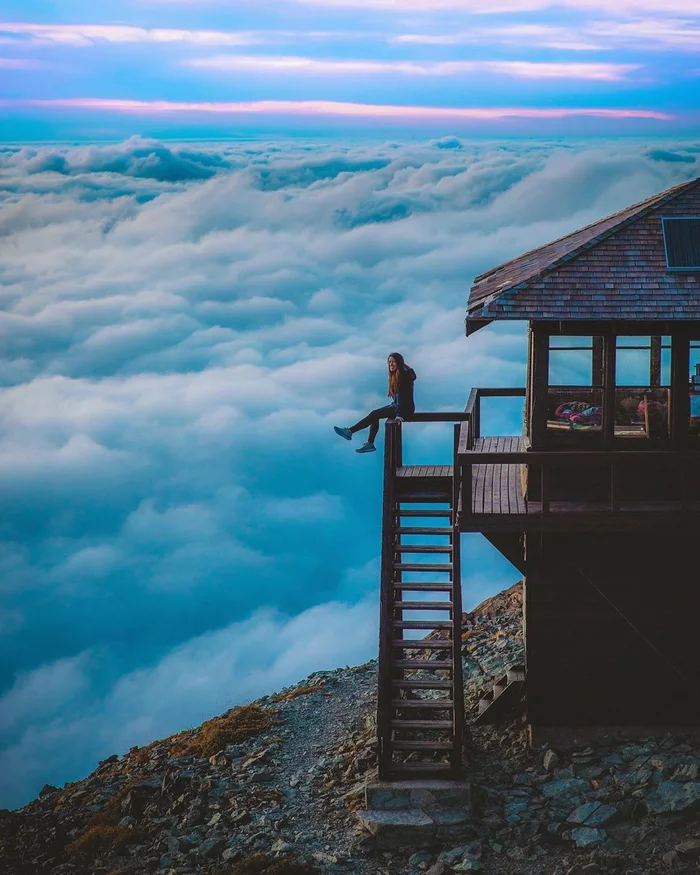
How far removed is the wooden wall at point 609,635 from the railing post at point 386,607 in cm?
249

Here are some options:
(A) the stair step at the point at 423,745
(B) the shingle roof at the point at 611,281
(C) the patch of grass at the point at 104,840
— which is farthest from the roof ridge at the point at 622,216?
(C) the patch of grass at the point at 104,840

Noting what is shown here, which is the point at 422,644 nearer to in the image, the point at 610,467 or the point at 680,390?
the point at 610,467

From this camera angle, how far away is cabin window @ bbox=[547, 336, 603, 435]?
18094mm

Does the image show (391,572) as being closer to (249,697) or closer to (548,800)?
(548,800)

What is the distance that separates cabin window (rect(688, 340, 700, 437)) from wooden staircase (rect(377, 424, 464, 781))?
4.30m

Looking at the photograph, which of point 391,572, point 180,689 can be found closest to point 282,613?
point 180,689

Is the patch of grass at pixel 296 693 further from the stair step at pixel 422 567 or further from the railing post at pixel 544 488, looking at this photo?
the railing post at pixel 544 488

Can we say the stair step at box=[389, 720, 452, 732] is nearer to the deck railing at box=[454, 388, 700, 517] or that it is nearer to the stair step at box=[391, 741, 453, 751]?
the stair step at box=[391, 741, 453, 751]

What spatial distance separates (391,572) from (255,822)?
4937 millimetres

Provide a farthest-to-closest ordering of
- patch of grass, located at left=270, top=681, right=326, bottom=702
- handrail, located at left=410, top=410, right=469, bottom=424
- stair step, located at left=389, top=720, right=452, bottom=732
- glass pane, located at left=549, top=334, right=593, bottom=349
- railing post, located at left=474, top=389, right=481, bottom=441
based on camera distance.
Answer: patch of grass, located at left=270, top=681, right=326, bottom=702 → railing post, located at left=474, top=389, right=481, bottom=441 → handrail, located at left=410, top=410, right=469, bottom=424 → glass pane, located at left=549, top=334, right=593, bottom=349 → stair step, located at left=389, top=720, right=452, bottom=732

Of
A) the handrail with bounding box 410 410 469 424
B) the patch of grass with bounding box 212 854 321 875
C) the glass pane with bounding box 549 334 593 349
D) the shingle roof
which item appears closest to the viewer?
the patch of grass with bounding box 212 854 321 875

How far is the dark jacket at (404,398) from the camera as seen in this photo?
784 inches

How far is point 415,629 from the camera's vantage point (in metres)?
18.1

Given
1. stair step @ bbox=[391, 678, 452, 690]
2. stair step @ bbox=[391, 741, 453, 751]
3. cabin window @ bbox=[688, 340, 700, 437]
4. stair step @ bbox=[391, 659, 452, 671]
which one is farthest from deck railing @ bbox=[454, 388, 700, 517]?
stair step @ bbox=[391, 741, 453, 751]
